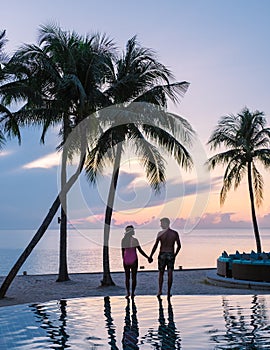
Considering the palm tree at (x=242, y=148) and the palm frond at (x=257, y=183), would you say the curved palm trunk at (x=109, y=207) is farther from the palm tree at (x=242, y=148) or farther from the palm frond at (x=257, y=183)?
the palm frond at (x=257, y=183)

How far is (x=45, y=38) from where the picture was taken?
1847 centimetres

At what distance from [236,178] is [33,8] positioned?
13817mm

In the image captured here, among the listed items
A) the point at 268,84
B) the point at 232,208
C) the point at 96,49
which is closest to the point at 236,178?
the point at 232,208

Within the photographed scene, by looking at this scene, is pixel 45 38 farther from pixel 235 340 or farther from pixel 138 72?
pixel 235 340

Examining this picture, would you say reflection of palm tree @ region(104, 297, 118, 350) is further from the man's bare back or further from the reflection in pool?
the man's bare back

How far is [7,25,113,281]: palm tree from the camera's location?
57.7 feet

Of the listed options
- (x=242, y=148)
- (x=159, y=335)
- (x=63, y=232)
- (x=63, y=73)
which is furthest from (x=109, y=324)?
(x=242, y=148)

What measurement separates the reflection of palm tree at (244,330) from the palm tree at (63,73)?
8.36m

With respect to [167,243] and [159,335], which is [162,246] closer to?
[167,243]

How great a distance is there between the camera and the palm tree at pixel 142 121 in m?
18.9

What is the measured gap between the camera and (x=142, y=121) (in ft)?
61.8

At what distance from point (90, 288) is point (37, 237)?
3067 mm

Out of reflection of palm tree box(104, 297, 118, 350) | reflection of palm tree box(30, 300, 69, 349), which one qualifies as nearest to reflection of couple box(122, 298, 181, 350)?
reflection of palm tree box(104, 297, 118, 350)

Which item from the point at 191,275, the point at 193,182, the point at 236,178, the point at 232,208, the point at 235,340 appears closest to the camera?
the point at 235,340
